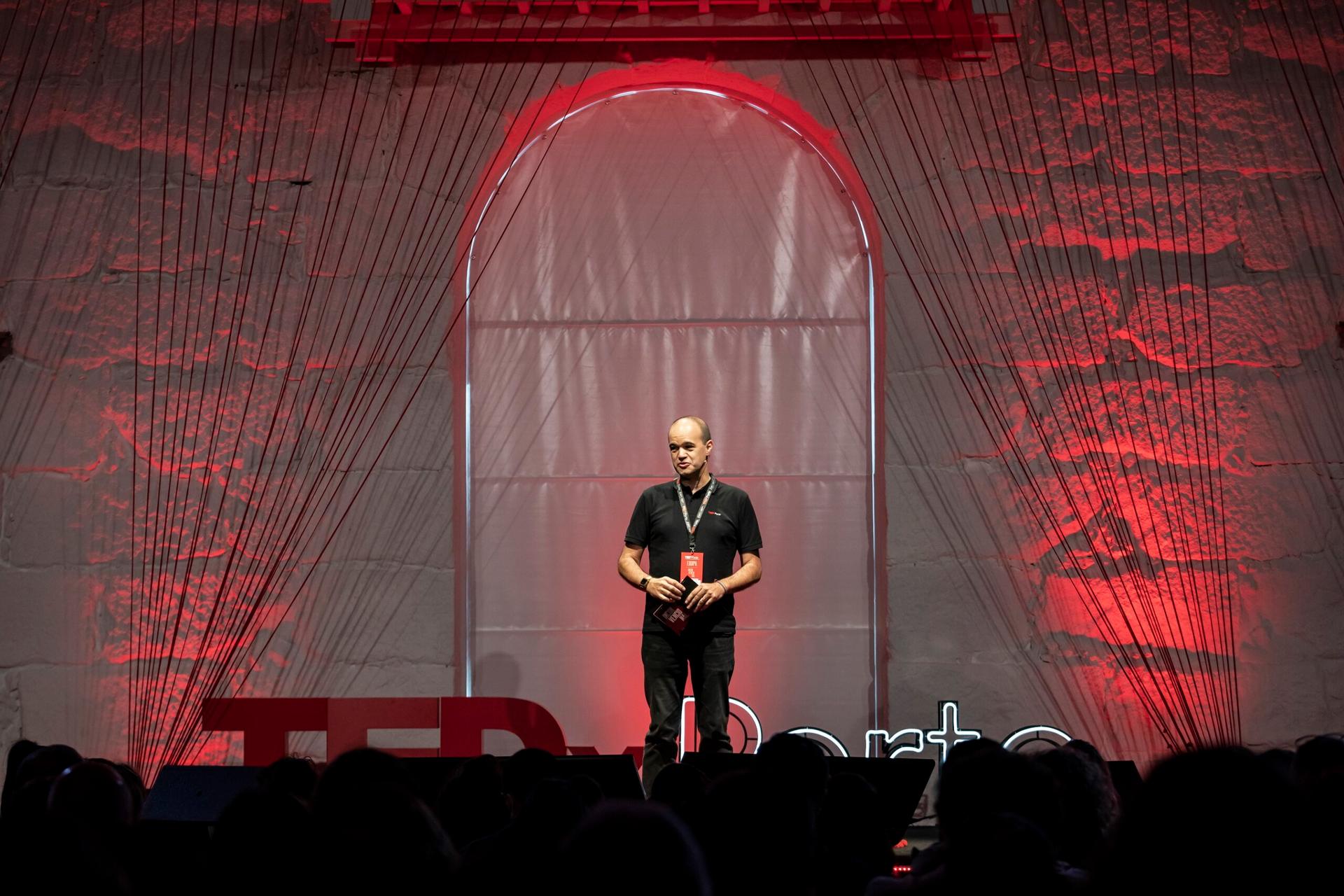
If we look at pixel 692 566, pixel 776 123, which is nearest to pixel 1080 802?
pixel 692 566

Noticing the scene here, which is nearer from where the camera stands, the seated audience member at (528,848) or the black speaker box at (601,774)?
the seated audience member at (528,848)

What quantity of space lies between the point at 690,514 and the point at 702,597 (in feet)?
1.59

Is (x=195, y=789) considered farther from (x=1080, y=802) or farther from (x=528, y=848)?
(x=1080, y=802)

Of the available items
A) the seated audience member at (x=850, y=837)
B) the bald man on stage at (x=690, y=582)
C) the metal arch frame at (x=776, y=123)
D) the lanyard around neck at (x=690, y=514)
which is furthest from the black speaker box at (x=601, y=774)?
the metal arch frame at (x=776, y=123)

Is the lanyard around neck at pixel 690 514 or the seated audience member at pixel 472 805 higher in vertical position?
the lanyard around neck at pixel 690 514

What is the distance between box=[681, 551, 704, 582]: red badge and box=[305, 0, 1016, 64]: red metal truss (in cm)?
312

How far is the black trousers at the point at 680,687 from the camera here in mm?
5934

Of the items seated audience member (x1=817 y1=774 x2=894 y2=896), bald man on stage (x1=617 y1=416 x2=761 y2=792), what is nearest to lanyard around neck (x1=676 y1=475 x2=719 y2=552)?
bald man on stage (x1=617 y1=416 x2=761 y2=792)

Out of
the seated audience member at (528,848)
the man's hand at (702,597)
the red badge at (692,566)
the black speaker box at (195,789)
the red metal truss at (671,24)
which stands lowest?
the black speaker box at (195,789)

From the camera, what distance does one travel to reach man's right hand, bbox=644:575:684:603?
586cm

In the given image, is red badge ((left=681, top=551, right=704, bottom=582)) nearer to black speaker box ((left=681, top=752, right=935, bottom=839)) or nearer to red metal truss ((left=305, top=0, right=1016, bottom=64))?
black speaker box ((left=681, top=752, right=935, bottom=839))

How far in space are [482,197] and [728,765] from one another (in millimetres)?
4439

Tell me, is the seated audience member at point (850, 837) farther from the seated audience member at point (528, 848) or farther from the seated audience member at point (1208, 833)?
the seated audience member at point (1208, 833)

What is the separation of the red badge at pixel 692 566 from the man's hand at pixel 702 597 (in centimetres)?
10
